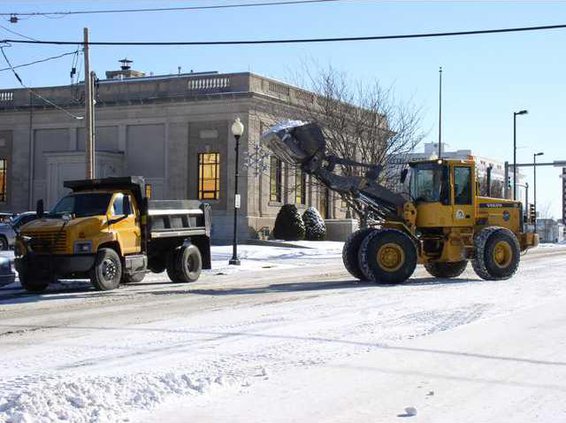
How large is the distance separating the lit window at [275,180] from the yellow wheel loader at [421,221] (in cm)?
2174

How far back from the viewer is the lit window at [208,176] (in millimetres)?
39875

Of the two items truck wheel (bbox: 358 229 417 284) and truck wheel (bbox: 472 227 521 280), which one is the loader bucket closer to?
truck wheel (bbox: 358 229 417 284)

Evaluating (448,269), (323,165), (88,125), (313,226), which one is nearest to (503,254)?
(448,269)

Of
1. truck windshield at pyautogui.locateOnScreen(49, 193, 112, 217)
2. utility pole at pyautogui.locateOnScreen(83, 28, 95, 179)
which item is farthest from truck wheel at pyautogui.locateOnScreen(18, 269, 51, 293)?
utility pole at pyautogui.locateOnScreen(83, 28, 95, 179)

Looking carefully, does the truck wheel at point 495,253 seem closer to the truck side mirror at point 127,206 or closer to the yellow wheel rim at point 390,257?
the yellow wheel rim at point 390,257

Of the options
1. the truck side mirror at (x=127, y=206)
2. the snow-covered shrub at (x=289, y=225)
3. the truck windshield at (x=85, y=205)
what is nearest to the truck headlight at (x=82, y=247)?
the truck windshield at (x=85, y=205)

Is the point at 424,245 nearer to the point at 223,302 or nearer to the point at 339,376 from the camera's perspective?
the point at 223,302

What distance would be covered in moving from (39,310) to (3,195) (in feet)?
110

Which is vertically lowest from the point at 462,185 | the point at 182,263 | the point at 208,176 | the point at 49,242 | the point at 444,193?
the point at 182,263

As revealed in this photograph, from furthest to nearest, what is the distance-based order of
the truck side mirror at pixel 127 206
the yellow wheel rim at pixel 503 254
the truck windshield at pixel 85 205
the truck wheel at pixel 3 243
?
the truck wheel at pixel 3 243
the yellow wheel rim at pixel 503 254
the truck side mirror at pixel 127 206
the truck windshield at pixel 85 205

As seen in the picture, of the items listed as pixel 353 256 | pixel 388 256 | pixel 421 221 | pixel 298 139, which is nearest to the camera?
pixel 298 139

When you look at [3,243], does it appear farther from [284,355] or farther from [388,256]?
[284,355]

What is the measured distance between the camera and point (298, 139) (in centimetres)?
1745

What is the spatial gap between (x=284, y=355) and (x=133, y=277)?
407 inches
